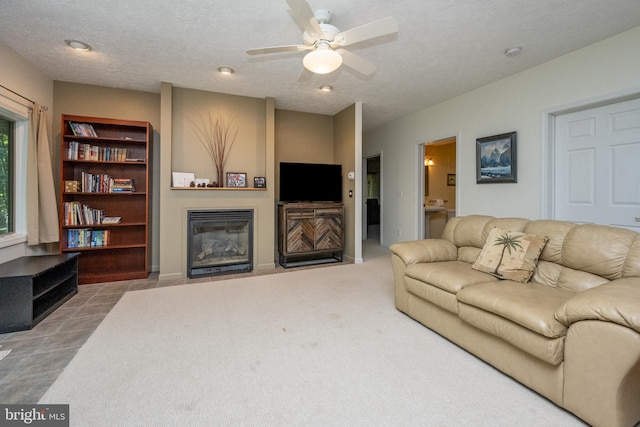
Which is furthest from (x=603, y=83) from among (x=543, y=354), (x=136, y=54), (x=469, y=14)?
(x=136, y=54)

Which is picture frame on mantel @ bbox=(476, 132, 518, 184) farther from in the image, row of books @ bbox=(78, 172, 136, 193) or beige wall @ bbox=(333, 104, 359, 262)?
row of books @ bbox=(78, 172, 136, 193)

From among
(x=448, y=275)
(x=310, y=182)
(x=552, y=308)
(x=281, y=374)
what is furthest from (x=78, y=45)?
(x=552, y=308)

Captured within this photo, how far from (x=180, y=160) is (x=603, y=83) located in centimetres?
507

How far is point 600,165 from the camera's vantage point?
9.67 feet

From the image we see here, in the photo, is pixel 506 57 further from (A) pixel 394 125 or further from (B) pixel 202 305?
(B) pixel 202 305

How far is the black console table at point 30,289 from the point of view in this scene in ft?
7.78

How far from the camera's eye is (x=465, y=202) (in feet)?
14.1

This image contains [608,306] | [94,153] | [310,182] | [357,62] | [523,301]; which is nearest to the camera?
[608,306]

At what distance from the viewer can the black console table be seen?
7.78ft

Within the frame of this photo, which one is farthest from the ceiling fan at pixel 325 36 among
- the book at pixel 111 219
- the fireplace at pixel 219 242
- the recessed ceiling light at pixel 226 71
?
the book at pixel 111 219

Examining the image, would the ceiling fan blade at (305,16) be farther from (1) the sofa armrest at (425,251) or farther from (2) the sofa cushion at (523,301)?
(2) the sofa cushion at (523,301)

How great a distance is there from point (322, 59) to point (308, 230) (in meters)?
2.85

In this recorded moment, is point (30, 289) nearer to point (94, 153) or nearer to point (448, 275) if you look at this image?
point (94, 153)

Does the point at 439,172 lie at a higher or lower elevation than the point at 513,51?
lower
